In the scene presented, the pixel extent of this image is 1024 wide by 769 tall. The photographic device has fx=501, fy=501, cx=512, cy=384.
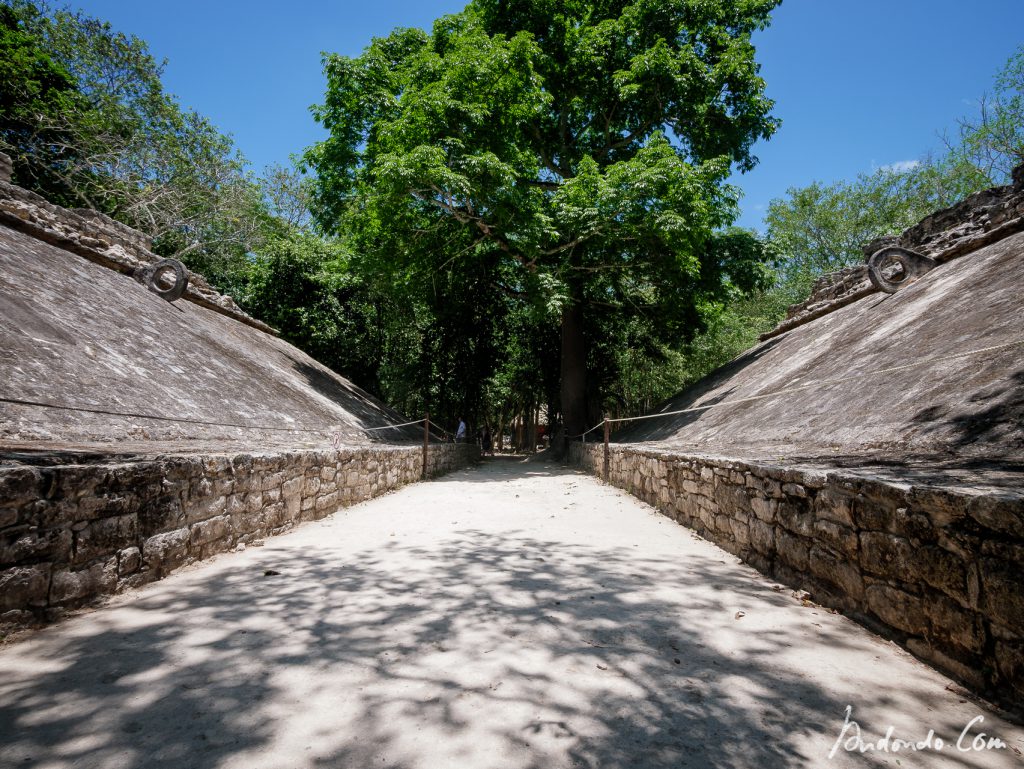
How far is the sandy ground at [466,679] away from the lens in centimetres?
179

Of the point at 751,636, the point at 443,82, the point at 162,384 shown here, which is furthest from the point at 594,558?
the point at 443,82

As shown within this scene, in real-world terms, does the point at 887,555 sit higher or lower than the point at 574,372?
lower

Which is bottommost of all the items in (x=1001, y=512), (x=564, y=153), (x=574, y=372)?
(x=1001, y=512)

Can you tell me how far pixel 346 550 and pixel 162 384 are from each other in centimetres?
370

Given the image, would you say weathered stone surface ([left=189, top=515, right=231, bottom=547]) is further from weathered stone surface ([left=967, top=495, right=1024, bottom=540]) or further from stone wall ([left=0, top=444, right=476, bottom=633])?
weathered stone surface ([left=967, top=495, right=1024, bottom=540])

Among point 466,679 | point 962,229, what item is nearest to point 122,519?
point 466,679

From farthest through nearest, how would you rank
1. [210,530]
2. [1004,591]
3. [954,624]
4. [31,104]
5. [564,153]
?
[31,104] < [564,153] < [210,530] < [954,624] < [1004,591]

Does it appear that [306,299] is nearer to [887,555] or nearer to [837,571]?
[837,571]

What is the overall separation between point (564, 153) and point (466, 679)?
1595 cm

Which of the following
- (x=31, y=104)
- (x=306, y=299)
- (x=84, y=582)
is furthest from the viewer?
(x=306, y=299)

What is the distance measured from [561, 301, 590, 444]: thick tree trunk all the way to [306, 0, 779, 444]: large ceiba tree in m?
0.05

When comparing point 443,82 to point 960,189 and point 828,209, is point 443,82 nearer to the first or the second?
point 828,209

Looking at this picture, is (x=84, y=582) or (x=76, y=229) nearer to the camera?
(x=84, y=582)

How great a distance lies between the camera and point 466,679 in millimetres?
2281
